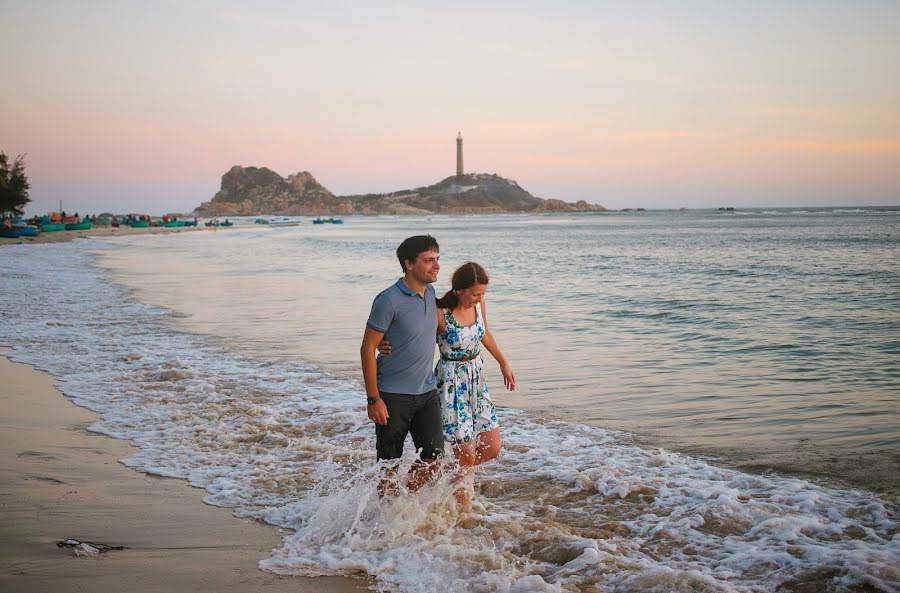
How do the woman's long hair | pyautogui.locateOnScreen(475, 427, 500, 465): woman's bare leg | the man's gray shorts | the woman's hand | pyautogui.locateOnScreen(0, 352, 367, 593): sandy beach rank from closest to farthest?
pyautogui.locateOnScreen(0, 352, 367, 593): sandy beach
the man's gray shorts
the woman's long hair
pyautogui.locateOnScreen(475, 427, 500, 465): woman's bare leg
the woman's hand

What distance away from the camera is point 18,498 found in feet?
17.8

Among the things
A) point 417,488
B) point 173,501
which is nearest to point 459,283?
point 417,488

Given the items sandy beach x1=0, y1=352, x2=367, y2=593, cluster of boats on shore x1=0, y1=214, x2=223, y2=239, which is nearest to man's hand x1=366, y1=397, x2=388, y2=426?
sandy beach x1=0, y1=352, x2=367, y2=593

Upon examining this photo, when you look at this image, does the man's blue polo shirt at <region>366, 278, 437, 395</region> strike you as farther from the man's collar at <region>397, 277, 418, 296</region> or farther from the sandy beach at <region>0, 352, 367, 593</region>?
the sandy beach at <region>0, 352, 367, 593</region>

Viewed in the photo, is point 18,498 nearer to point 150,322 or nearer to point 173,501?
point 173,501

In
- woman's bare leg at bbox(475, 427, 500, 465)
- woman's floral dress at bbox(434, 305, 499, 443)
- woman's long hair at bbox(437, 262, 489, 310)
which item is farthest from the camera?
woman's bare leg at bbox(475, 427, 500, 465)

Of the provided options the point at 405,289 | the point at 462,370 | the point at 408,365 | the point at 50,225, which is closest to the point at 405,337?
the point at 408,365

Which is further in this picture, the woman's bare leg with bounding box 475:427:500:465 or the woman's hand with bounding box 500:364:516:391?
the woman's hand with bounding box 500:364:516:391

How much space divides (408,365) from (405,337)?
182 millimetres

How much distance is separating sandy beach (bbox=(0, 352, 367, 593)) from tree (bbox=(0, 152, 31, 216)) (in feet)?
227

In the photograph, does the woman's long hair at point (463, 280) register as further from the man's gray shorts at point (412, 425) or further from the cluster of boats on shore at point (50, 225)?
the cluster of boats on shore at point (50, 225)

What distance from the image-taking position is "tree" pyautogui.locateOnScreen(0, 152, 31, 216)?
6656cm

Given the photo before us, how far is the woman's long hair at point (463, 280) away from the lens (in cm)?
508

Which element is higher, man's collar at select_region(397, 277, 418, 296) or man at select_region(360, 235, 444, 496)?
man's collar at select_region(397, 277, 418, 296)
